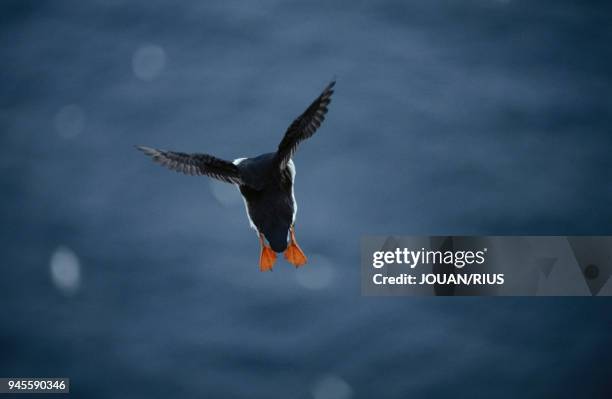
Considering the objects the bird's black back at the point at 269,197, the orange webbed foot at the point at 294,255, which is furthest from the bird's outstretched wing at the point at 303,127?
the orange webbed foot at the point at 294,255

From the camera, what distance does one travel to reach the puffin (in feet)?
22.3

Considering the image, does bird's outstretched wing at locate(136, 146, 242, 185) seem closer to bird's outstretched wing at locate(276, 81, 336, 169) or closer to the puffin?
the puffin

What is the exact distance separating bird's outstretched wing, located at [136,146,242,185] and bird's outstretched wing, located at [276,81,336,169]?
1.16 ft

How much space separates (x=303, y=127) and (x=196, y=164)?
820mm

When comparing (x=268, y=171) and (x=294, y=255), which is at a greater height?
(x=268, y=171)

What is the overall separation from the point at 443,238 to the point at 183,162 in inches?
145

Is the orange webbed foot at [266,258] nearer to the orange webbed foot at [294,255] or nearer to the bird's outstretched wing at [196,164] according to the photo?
the orange webbed foot at [294,255]

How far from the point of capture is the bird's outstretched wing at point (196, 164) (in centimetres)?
679

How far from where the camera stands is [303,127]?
22.3ft

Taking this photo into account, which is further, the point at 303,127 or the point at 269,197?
the point at 269,197

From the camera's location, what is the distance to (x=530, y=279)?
9.61 m

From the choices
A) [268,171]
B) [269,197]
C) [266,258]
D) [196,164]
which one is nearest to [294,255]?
[266,258]

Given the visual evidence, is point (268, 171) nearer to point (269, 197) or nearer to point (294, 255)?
point (269, 197)

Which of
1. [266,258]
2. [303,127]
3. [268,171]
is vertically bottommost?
[266,258]
